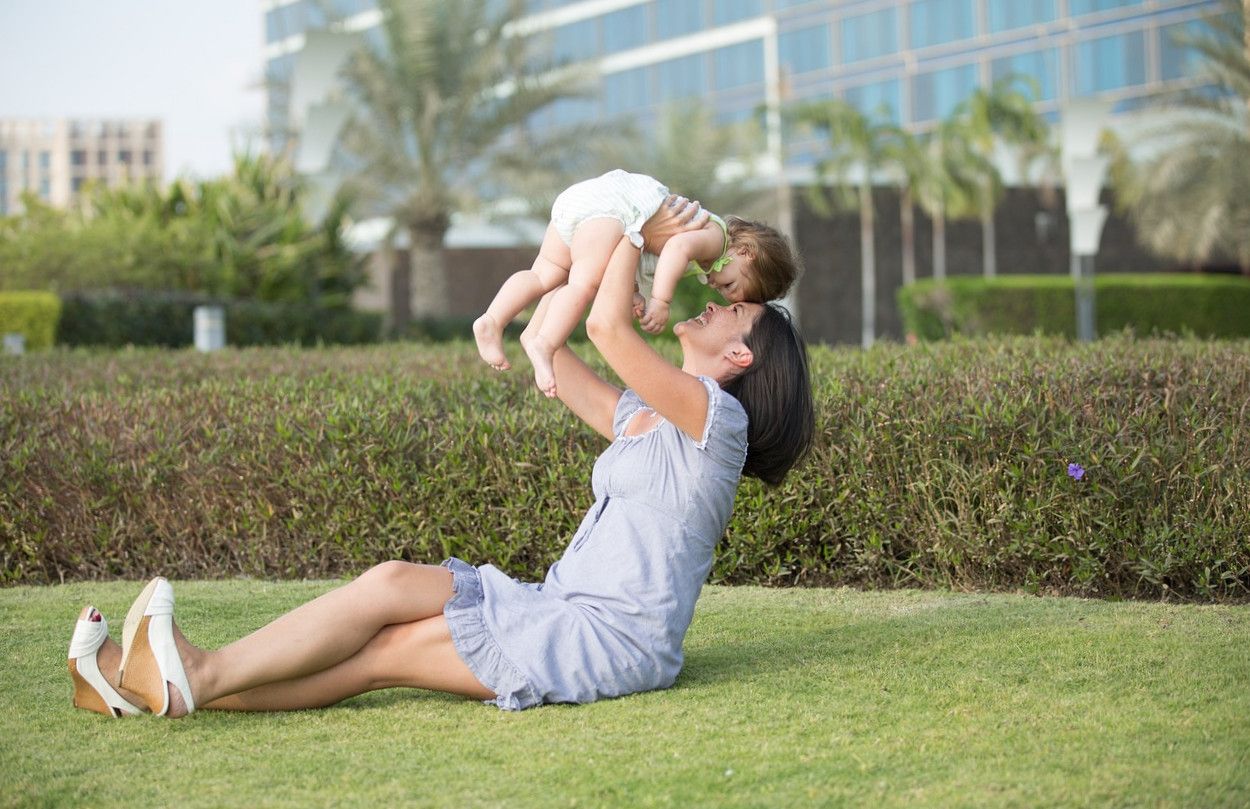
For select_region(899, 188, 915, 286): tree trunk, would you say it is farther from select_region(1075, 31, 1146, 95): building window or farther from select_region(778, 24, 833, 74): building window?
select_region(778, 24, 833, 74): building window

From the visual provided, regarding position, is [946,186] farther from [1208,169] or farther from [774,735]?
[774,735]

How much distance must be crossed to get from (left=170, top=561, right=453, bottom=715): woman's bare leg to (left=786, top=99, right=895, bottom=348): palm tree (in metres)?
26.7

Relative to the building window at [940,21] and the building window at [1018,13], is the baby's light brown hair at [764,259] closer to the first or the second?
Result: the building window at [1018,13]

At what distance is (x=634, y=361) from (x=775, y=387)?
429mm

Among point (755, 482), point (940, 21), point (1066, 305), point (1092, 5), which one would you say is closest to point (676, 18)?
point (940, 21)

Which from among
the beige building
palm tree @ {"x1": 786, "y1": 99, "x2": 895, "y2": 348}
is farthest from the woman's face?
the beige building

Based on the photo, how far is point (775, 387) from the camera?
3607mm

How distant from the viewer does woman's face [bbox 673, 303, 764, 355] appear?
363 cm

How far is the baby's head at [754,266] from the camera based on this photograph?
366 cm

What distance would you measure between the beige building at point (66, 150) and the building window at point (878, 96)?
502 feet

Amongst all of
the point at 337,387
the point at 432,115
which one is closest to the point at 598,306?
Result: the point at 337,387

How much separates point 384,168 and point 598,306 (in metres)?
21.9

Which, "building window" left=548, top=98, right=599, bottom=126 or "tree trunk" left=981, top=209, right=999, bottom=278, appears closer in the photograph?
"tree trunk" left=981, top=209, right=999, bottom=278

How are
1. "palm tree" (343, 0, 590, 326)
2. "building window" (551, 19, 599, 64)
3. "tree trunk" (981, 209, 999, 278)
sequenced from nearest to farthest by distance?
1. "palm tree" (343, 0, 590, 326)
2. "tree trunk" (981, 209, 999, 278)
3. "building window" (551, 19, 599, 64)
